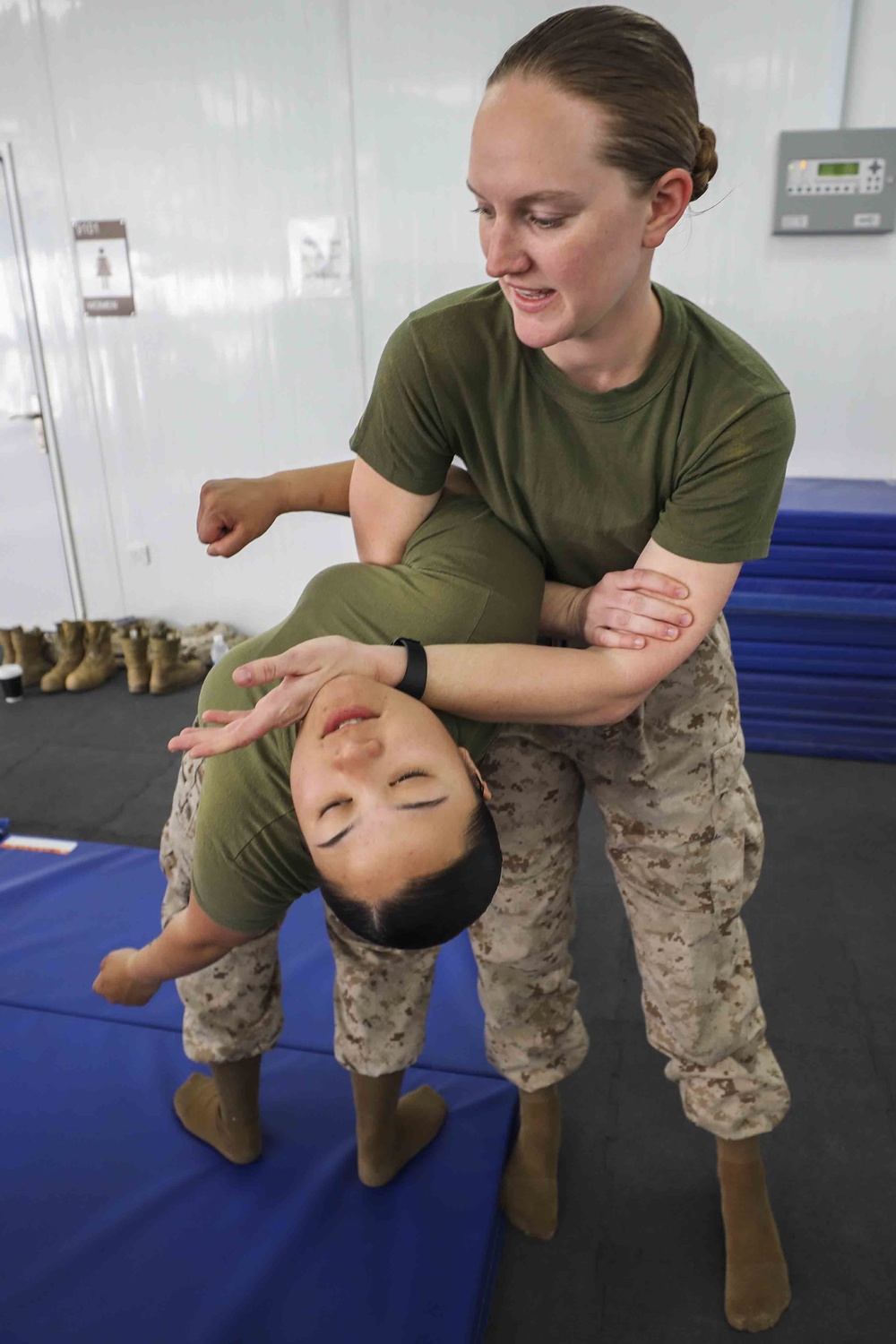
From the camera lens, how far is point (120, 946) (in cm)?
224

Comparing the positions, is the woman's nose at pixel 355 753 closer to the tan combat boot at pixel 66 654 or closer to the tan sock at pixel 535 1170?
the tan sock at pixel 535 1170

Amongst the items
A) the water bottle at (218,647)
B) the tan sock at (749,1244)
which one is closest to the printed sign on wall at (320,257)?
the water bottle at (218,647)

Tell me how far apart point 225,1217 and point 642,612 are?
126 centimetres

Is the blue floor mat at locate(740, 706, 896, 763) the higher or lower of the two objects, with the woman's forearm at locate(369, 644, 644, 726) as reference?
lower

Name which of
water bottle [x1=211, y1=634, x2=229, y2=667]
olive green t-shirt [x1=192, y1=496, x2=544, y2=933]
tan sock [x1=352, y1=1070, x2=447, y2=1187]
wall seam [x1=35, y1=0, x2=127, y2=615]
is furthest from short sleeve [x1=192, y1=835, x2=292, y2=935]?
wall seam [x1=35, y1=0, x2=127, y2=615]

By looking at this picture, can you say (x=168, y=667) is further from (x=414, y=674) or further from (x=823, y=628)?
(x=414, y=674)

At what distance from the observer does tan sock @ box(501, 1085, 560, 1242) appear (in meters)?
1.60

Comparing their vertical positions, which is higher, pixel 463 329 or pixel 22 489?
pixel 463 329

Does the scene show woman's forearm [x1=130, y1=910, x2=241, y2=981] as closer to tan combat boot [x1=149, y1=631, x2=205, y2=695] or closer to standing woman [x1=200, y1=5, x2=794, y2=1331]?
standing woman [x1=200, y1=5, x2=794, y2=1331]

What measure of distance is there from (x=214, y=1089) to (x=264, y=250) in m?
3.36

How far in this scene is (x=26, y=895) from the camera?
2447 millimetres

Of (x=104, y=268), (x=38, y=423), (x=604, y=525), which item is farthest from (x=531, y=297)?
(x=38, y=423)

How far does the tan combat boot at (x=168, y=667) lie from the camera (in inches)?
158

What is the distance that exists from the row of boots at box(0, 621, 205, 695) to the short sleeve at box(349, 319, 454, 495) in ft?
9.94
